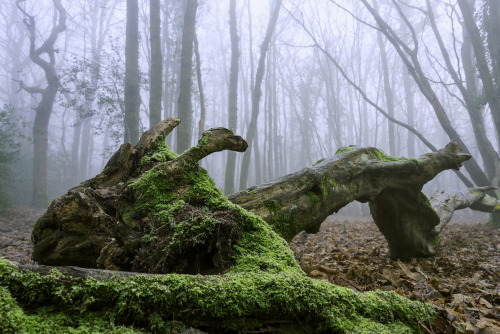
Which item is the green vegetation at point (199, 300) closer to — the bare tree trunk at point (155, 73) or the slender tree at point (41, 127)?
the bare tree trunk at point (155, 73)

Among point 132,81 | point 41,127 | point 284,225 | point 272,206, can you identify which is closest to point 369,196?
point 284,225

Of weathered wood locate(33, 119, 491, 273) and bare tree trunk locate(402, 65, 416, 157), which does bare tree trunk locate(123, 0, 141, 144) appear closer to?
weathered wood locate(33, 119, 491, 273)

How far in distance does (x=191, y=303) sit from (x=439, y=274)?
400cm

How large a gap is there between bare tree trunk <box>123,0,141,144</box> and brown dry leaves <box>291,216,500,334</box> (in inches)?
287

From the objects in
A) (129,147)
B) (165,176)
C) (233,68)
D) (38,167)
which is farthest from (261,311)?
(38,167)

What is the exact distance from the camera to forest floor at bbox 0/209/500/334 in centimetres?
212

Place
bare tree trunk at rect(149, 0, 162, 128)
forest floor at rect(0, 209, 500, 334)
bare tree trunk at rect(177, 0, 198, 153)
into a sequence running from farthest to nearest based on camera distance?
bare tree trunk at rect(149, 0, 162, 128) < bare tree trunk at rect(177, 0, 198, 153) < forest floor at rect(0, 209, 500, 334)

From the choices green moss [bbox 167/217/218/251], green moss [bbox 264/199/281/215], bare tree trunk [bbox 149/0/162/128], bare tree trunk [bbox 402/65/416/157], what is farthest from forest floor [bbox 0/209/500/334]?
bare tree trunk [bbox 402/65/416/157]

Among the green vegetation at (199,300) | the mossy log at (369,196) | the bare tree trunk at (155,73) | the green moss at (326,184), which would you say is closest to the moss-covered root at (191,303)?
the green vegetation at (199,300)

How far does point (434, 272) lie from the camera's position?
4.16m

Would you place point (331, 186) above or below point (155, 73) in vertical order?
below

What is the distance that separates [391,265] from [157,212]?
3.76 m

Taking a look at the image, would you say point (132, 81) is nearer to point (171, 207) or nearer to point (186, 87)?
point (186, 87)

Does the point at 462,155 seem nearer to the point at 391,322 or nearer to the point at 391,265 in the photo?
the point at 391,265
